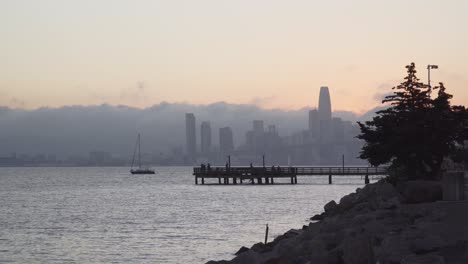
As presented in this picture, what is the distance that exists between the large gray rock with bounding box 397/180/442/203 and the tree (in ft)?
28.9

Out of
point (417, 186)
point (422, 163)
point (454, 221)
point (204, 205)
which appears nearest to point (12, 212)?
point (204, 205)

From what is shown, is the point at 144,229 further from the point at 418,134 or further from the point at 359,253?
the point at 359,253

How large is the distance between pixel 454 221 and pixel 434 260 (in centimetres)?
538

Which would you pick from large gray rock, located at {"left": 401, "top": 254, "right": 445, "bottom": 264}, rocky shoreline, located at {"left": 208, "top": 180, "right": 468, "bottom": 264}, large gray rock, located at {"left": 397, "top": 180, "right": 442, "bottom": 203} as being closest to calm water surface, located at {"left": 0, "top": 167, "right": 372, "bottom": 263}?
rocky shoreline, located at {"left": 208, "top": 180, "right": 468, "bottom": 264}

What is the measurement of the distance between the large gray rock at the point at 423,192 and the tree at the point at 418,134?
879cm

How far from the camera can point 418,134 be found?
116ft

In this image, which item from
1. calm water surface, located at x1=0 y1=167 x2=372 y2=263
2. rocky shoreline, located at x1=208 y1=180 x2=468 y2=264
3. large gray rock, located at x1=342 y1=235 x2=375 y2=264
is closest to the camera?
large gray rock, located at x1=342 y1=235 x2=375 y2=264

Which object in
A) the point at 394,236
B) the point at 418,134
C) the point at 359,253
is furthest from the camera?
the point at 418,134

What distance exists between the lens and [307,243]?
22969 millimetres

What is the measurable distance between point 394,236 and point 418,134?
53.9ft

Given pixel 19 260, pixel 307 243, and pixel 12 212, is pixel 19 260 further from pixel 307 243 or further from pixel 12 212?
pixel 12 212

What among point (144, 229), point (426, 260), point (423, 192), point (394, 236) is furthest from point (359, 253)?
point (144, 229)

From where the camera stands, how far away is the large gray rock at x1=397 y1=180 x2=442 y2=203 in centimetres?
2519

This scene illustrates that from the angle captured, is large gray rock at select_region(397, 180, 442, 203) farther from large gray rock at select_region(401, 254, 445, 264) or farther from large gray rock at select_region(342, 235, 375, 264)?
large gray rock at select_region(342, 235, 375, 264)
